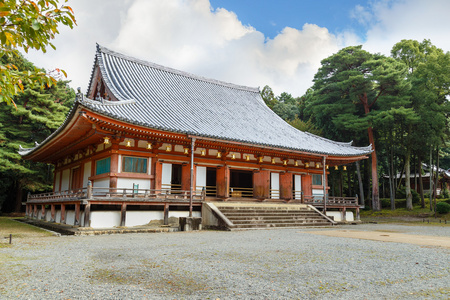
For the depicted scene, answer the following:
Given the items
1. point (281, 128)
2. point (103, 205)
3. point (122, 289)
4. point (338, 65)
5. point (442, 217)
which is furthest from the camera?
point (338, 65)

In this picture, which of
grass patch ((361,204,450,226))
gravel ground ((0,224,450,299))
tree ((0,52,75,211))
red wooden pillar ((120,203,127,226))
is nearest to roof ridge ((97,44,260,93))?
tree ((0,52,75,211))

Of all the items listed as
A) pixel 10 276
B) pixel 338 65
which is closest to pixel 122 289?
pixel 10 276

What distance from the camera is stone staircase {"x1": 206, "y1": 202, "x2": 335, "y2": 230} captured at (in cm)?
1399

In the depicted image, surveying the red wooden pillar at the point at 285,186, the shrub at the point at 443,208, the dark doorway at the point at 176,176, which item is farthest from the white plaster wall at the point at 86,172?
the shrub at the point at 443,208

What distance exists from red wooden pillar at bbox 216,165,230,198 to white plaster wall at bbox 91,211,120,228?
597 cm

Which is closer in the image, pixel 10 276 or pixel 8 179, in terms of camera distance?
pixel 10 276

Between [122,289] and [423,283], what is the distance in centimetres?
411

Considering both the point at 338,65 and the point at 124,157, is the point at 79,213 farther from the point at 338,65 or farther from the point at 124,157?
the point at 338,65

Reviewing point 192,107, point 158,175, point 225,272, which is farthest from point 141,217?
point 225,272

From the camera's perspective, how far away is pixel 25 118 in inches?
1000

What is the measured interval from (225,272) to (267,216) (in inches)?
409

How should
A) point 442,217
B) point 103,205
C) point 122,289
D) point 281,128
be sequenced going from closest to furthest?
point 122,289 < point 103,205 < point 281,128 < point 442,217

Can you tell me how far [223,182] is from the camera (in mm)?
17531

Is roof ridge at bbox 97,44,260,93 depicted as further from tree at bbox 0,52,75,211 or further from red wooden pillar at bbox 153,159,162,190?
red wooden pillar at bbox 153,159,162,190
